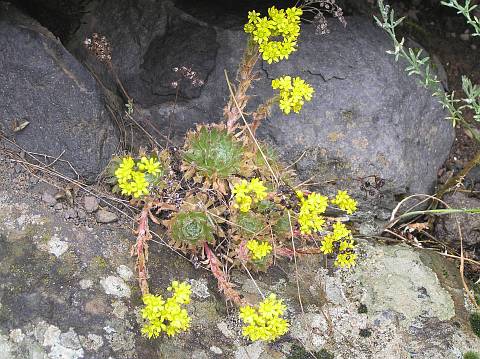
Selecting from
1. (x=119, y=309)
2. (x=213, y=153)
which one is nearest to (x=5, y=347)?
(x=119, y=309)

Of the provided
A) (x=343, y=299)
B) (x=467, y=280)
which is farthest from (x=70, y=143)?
(x=467, y=280)

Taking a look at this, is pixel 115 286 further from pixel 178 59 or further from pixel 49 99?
pixel 178 59

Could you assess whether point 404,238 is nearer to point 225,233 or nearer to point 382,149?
point 382,149

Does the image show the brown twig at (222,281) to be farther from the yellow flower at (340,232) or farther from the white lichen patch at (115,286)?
the yellow flower at (340,232)

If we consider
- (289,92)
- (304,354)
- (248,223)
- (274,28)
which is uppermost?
(274,28)

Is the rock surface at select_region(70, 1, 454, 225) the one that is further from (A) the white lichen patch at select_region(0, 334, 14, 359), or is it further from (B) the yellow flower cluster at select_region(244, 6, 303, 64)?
(A) the white lichen patch at select_region(0, 334, 14, 359)

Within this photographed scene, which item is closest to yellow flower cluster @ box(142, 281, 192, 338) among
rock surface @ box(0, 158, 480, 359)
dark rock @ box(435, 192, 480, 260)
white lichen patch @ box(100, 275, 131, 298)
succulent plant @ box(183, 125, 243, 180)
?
rock surface @ box(0, 158, 480, 359)
